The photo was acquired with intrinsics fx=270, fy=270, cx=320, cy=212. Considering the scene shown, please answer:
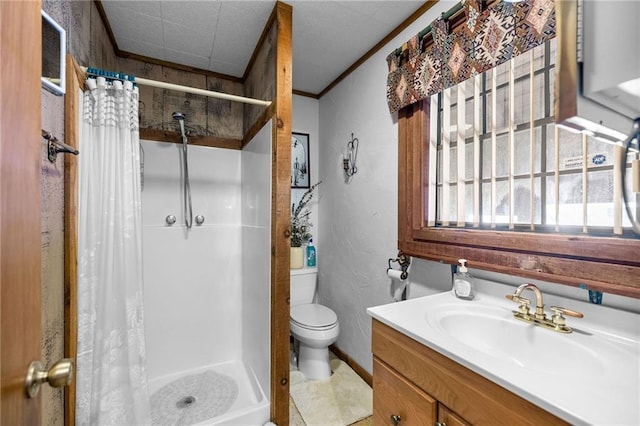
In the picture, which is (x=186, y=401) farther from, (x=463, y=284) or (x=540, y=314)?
(x=540, y=314)

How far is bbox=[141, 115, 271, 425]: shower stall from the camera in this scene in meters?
1.82

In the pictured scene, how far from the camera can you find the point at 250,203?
2.01 meters

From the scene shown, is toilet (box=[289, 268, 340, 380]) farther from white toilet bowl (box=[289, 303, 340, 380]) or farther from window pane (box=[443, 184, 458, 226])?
window pane (box=[443, 184, 458, 226])

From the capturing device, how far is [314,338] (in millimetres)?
1893

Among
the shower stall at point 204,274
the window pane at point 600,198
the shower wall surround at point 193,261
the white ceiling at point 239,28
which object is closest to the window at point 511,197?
the window pane at point 600,198

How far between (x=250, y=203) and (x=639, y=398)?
1.93 meters

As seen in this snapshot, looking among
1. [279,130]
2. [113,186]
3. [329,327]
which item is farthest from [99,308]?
[329,327]

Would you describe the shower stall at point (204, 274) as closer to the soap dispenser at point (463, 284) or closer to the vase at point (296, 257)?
the vase at point (296, 257)

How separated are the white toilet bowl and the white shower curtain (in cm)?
96

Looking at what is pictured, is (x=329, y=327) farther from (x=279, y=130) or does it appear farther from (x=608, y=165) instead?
(x=608, y=165)

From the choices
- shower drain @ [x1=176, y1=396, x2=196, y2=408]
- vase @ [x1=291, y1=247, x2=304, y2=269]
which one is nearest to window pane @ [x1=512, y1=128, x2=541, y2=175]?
vase @ [x1=291, y1=247, x2=304, y2=269]

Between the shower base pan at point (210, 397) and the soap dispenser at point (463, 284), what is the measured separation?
1.23 meters

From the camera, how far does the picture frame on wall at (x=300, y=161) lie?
8.45 feet

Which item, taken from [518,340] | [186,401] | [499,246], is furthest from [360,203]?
[186,401]
